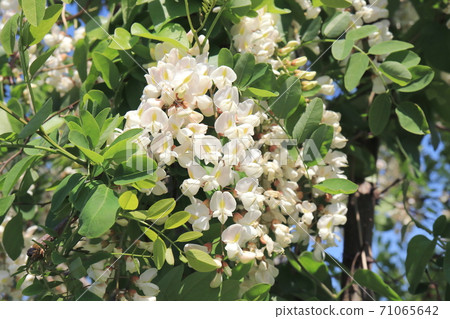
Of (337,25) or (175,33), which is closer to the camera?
(175,33)

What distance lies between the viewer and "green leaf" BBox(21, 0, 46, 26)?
77cm

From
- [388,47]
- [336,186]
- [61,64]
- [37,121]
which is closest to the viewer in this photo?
[37,121]

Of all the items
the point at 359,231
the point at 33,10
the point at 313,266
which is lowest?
the point at 359,231

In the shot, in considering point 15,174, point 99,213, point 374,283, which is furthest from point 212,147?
point 374,283

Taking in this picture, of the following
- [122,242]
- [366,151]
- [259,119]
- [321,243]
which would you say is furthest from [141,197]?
[366,151]

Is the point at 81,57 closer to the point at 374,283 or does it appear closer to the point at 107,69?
the point at 107,69

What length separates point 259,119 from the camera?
942 mm

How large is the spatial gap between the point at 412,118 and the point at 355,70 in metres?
0.15

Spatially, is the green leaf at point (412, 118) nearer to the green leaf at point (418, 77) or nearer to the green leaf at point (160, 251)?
the green leaf at point (418, 77)

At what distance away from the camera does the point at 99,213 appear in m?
0.77

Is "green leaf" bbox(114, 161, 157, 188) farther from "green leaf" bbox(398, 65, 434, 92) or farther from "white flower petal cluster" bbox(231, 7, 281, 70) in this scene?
"green leaf" bbox(398, 65, 434, 92)

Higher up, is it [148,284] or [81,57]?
[81,57]

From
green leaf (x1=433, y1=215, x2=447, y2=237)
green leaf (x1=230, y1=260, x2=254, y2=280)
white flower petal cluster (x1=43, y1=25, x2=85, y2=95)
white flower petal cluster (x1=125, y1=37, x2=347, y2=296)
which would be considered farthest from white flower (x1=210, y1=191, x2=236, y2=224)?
white flower petal cluster (x1=43, y1=25, x2=85, y2=95)
